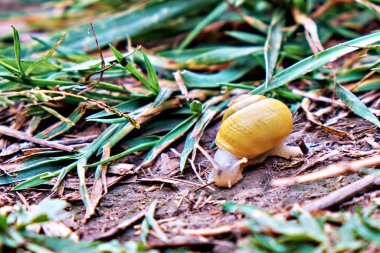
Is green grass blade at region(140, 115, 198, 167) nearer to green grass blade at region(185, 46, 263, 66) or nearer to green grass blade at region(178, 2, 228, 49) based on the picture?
green grass blade at region(185, 46, 263, 66)

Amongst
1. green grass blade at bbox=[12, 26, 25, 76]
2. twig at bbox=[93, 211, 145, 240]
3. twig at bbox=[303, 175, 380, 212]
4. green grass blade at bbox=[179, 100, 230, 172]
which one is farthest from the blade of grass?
twig at bbox=[303, 175, 380, 212]

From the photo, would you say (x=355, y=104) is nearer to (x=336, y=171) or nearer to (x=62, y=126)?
(x=336, y=171)

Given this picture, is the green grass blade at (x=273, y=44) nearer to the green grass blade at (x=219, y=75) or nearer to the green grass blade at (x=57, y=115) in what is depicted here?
the green grass blade at (x=219, y=75)

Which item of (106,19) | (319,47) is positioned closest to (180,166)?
(319,47)

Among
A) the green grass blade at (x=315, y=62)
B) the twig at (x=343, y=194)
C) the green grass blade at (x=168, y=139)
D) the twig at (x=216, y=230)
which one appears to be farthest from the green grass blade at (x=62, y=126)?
the twig at (x=343, y=194)

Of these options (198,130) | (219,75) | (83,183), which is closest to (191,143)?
(198,130)
